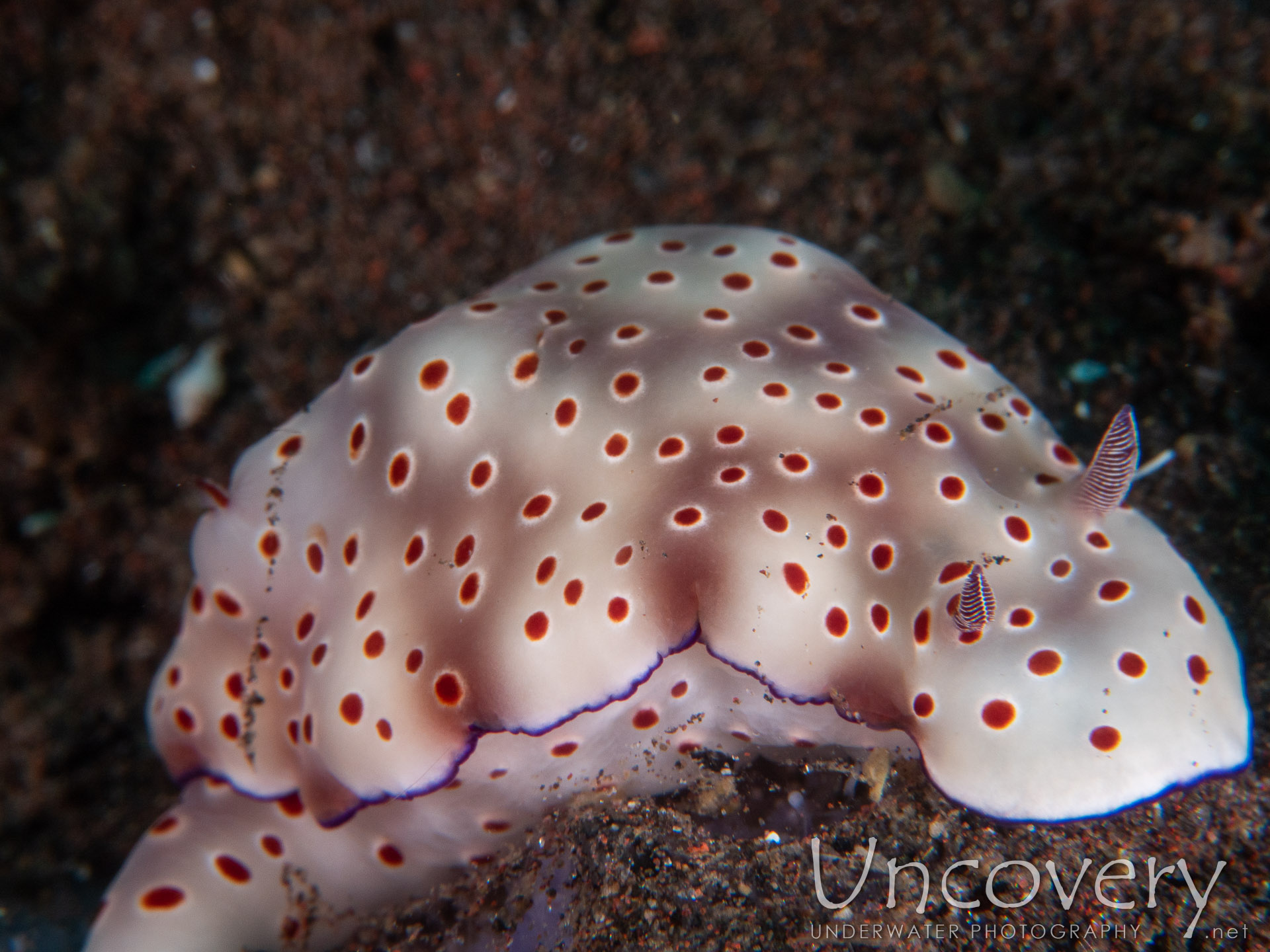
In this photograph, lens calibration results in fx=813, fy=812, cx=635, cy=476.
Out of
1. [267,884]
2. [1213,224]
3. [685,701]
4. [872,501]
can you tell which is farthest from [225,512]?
[1213,224]

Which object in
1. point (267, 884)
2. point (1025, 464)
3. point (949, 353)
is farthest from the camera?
point (267, 884)

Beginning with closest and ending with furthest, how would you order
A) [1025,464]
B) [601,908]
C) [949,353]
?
1. [601,908]
2. [1025,464]
3. [949,353]

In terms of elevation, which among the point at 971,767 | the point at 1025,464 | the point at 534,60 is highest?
the point at 534,60

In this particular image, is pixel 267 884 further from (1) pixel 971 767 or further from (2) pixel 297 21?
(2) pixel 297 21

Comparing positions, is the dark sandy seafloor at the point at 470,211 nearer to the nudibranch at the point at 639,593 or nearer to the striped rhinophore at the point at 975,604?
the nudibranch at the point at 639,593

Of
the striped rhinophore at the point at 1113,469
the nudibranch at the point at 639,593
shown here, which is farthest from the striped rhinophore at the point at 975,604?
the striped rhinophore at the point at 1113,469

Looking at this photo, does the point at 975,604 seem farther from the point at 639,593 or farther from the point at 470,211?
the point at 470,211

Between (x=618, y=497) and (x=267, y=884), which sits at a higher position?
(x=618, y=497)

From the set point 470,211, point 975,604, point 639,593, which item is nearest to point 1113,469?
point 975,604
